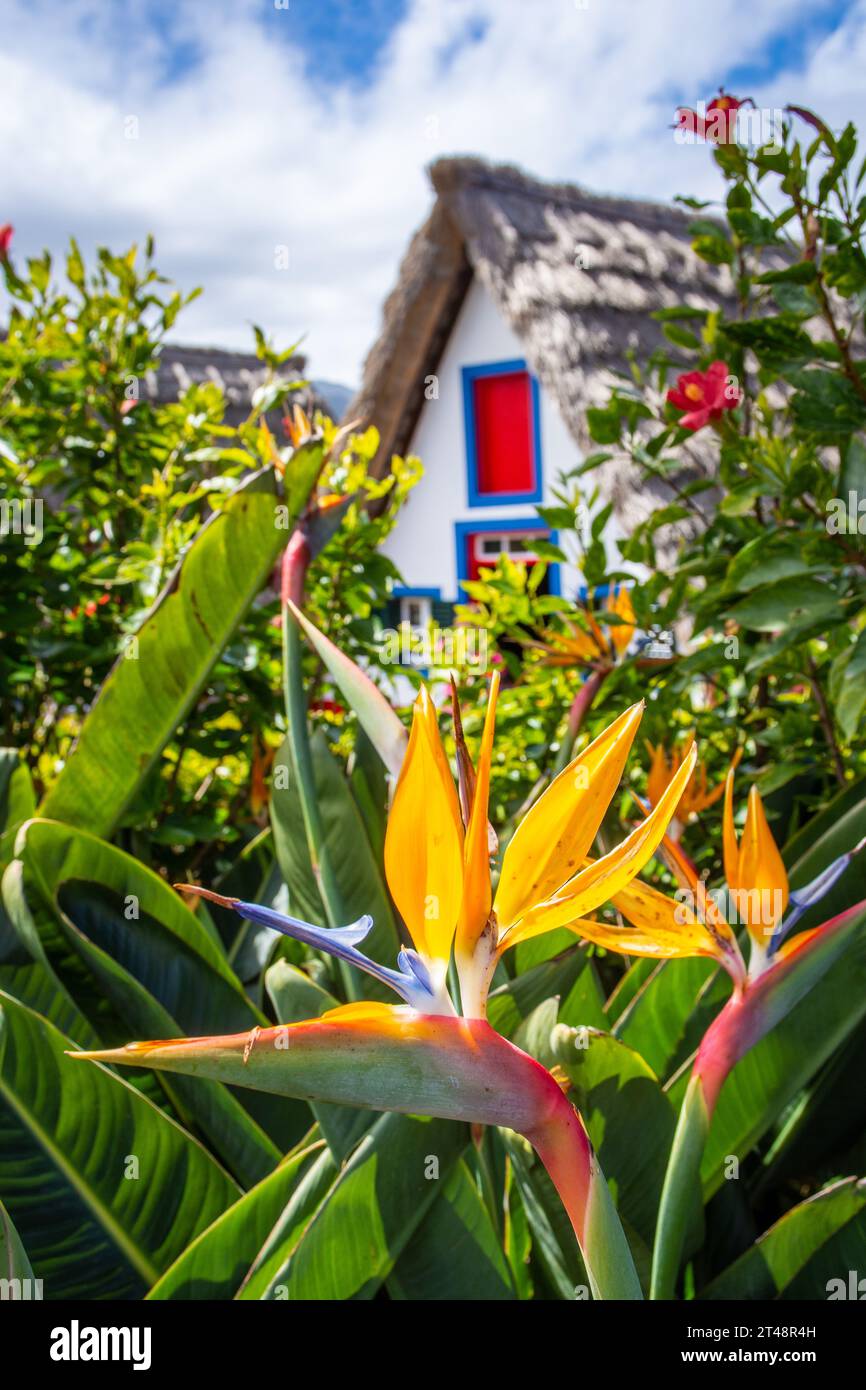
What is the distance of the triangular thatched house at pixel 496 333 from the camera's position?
14.7ft

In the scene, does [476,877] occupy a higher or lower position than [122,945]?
higher

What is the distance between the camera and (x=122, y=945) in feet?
2.86

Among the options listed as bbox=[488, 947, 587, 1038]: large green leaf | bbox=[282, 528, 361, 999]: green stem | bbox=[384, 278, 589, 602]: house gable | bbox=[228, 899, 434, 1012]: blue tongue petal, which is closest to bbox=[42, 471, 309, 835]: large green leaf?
bbox=[282, 528, 361, 999]: green stem

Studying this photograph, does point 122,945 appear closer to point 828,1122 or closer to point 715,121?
point 828,1122

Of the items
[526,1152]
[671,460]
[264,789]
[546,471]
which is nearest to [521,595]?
[671,460]

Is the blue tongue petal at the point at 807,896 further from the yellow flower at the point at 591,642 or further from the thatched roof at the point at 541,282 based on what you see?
the thatched roof at the point at 541,282

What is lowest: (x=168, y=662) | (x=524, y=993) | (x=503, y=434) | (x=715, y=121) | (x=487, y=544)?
A: (x=524, y=993)

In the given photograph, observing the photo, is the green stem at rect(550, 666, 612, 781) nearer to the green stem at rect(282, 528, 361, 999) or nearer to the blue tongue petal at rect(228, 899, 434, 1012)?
the green stem at rect(282, 528, 361, 999)

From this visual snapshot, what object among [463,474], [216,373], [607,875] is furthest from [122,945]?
[216,373]

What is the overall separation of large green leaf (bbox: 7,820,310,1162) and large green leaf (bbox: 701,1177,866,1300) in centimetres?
34

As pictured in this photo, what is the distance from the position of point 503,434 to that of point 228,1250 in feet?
15.9

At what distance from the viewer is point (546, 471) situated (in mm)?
5012

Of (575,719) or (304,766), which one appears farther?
(575,719)
